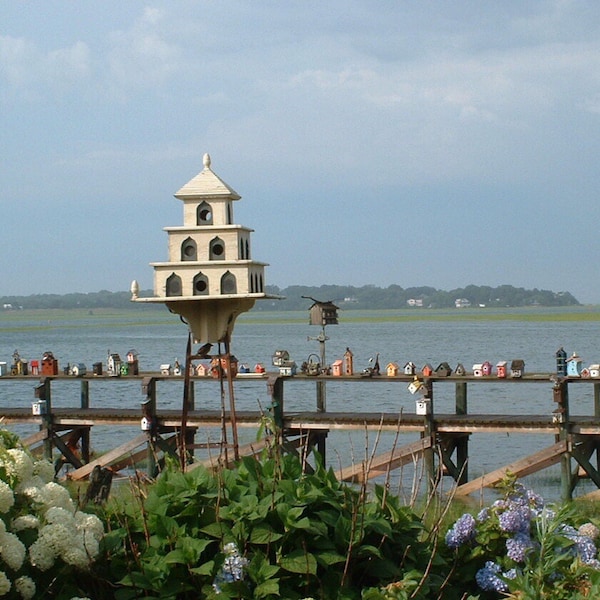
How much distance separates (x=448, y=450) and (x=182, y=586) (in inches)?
541

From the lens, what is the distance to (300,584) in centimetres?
515

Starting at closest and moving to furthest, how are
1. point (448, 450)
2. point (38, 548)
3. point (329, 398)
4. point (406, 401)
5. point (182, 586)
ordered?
point (38, 548) → point (182, 586) → point (448, 450) → point (406, 401) → point (329, 398)

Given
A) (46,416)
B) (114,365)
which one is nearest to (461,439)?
(114,365)

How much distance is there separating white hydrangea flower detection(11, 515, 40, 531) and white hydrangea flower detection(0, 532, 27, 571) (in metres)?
0.16

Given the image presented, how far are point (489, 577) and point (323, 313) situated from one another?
15691 millimetres

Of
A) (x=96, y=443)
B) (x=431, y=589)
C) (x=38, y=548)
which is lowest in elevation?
(x=96, y=443)

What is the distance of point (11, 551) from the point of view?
462cm

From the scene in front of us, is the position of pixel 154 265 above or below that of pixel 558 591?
above

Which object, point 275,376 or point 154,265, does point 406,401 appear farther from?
point 154,265

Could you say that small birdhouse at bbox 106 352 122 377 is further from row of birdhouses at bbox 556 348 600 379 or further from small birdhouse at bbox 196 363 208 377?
row of birdhouses at bbox 556 348 600 379

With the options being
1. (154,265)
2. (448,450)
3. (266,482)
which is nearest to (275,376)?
(448,450)

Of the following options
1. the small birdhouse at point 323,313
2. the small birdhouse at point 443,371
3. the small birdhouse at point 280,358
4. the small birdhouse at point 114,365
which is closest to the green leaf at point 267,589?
the small birdhouse at point 443,371

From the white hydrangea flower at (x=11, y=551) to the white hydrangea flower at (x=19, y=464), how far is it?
0.33 metres

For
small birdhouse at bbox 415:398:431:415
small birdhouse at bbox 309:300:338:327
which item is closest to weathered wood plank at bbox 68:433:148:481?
small birdhouse at bbox 309:300:338:327
